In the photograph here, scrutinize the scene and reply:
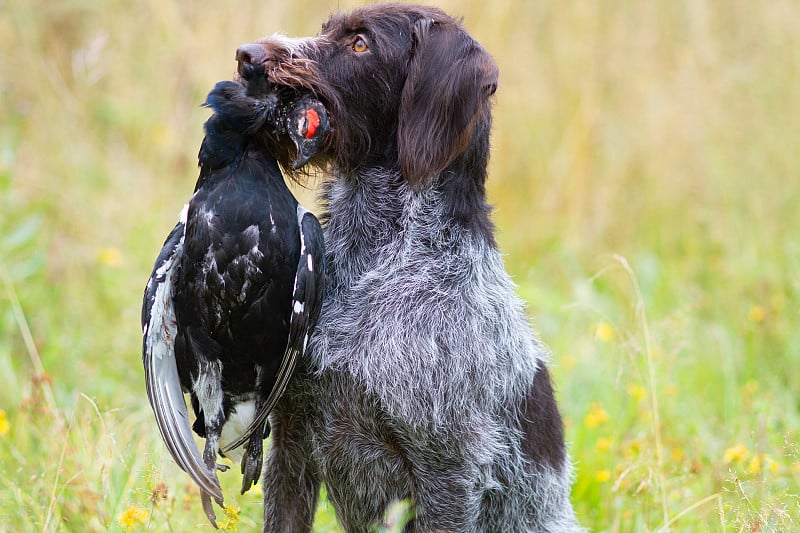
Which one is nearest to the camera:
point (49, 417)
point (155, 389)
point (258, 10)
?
point (155, 389)

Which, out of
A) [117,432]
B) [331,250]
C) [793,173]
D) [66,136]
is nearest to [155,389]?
[331,250]

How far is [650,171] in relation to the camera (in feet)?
24.4

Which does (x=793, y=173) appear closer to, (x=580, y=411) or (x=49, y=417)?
(x=580, y=411)

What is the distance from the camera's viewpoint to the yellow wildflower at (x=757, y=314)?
6.02m

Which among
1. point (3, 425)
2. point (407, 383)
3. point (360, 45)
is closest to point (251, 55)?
point (360, 45)

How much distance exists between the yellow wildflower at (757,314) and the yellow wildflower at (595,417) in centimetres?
158

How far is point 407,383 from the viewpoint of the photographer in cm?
321

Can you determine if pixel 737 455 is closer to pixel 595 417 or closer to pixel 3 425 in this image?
pixel 595 417

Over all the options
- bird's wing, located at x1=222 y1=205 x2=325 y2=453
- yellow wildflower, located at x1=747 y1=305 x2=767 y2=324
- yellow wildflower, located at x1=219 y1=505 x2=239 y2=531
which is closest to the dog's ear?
bird's wing, located at x1=222 y1=205 x2=325 y2=453

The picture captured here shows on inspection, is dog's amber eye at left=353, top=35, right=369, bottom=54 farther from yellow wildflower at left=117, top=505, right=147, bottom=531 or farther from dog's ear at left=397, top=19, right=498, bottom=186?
yellow wildflower at left=117, top=505, right=147, bottom=531

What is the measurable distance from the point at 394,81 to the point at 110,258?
3030mm

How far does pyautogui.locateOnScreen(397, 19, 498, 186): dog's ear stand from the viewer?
324cm

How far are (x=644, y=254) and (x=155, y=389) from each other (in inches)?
188

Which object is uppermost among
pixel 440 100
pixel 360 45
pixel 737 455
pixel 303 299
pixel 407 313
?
pixel 360 45
